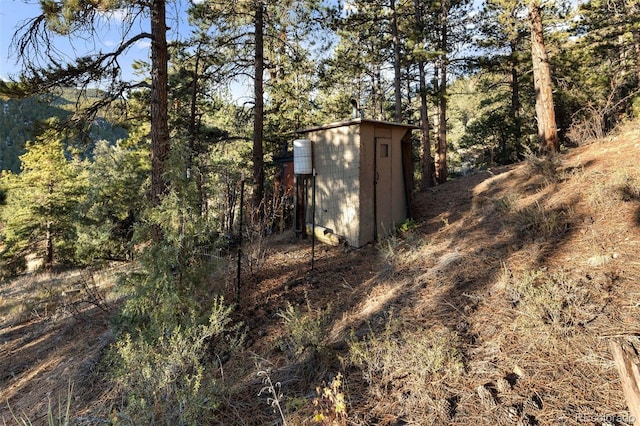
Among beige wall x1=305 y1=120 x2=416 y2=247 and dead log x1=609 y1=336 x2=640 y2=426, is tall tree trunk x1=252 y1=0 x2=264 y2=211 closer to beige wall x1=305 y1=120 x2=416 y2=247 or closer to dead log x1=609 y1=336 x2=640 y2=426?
beige wall x1=305 y1=120 x2=416 y2=247

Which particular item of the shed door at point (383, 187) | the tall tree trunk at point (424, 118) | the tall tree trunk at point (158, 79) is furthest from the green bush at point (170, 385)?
the tall tree trunk at point (424, 118)

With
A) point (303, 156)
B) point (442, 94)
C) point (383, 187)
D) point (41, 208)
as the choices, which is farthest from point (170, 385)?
point (41, 208)

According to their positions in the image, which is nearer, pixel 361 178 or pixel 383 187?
pixel 361 178

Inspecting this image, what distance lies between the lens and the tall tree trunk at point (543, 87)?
755 cm

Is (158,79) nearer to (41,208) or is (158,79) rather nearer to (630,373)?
(630,373)

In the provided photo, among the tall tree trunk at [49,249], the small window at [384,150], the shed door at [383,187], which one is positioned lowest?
the tall tree trunk at [49,249]

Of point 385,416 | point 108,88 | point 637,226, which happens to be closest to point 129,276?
point 385,416

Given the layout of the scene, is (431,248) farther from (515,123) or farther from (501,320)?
(515,123)

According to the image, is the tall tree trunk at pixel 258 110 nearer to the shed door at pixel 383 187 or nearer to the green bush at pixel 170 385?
the shed door at pixel 383 187

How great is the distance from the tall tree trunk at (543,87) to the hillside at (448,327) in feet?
6.38

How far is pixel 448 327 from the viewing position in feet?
9.57

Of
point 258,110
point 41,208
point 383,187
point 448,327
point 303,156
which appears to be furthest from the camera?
point 41,208

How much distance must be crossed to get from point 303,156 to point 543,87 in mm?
5453

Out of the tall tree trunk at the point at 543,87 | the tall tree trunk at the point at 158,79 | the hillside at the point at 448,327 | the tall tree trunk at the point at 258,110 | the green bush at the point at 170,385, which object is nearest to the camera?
the hillside at the point at 448,327
